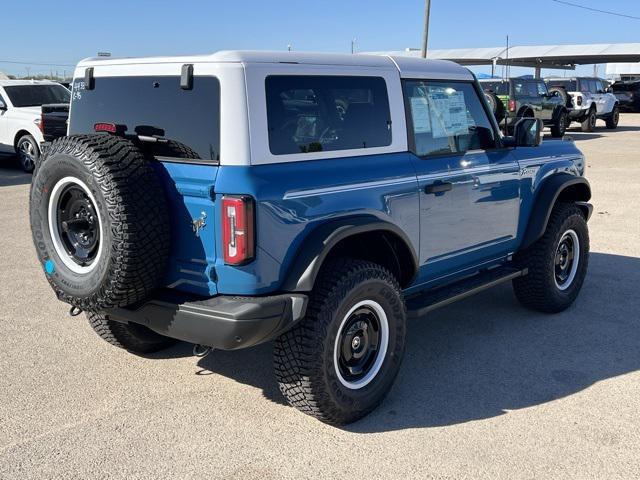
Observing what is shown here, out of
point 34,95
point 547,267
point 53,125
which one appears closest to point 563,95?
point 34,95

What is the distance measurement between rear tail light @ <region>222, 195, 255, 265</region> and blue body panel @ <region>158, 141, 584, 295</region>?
0.04 meters

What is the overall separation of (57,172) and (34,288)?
117 inches

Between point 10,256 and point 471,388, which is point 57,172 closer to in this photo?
point 471,388

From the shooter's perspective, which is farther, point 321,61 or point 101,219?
point 321,61

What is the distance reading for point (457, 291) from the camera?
4441 millimetres

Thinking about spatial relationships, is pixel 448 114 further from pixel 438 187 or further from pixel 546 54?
pixel 546 54

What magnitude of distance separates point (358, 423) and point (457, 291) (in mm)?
1237

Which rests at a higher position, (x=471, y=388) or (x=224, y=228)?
(x=224, y=228)

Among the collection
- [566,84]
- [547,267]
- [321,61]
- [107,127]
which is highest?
[566,84]

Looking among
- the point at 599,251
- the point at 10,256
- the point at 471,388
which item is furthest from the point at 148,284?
the point at 599,251

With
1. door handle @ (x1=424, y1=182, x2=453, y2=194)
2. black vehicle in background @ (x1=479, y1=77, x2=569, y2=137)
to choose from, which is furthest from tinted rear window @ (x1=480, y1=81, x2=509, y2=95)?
door handle @ (x1=424, y1=182, x2=453, y2=194)

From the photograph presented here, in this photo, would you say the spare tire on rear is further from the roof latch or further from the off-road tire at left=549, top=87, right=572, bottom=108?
the off-road tire at left=549, top=87, right=572, bottom=108

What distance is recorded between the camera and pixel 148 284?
128 inches

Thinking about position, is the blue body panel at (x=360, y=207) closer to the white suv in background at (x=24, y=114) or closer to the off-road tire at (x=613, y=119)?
the white suv in background at (x=24, y=114)
